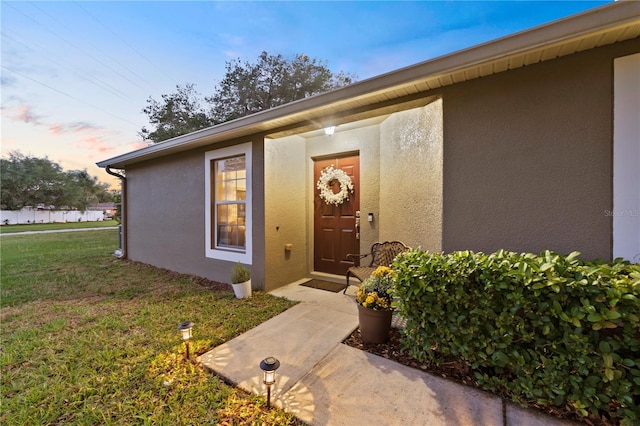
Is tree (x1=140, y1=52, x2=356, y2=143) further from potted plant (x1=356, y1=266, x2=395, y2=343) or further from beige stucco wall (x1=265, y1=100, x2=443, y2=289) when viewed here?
potted plant (x1=356, y1=266, x2=395, y2=343)

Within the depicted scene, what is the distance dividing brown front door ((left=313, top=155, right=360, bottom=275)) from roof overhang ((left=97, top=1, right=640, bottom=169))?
1161mm

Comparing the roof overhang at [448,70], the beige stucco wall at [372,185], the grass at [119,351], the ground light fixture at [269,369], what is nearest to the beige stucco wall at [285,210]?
the beige stucco wall at [372,185]

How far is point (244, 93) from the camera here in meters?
11.4

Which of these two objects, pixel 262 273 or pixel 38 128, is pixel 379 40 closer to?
pixel 262 273

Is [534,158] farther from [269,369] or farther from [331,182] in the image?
[331,182]

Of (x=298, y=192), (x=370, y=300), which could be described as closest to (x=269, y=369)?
(x=370, y=300)

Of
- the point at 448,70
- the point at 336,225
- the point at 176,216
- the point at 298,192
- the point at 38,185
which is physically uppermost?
the point at 38,185

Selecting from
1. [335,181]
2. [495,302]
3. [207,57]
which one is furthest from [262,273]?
[207,57]

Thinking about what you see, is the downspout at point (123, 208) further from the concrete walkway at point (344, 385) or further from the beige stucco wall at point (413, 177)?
the beige stucco wall at point (413, 177)

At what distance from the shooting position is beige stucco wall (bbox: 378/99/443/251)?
2.88 metres

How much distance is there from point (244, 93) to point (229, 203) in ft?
28.6

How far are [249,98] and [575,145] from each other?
11.7 m

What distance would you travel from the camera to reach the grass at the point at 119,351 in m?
1.73

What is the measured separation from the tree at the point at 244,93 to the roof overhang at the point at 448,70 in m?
8.28
